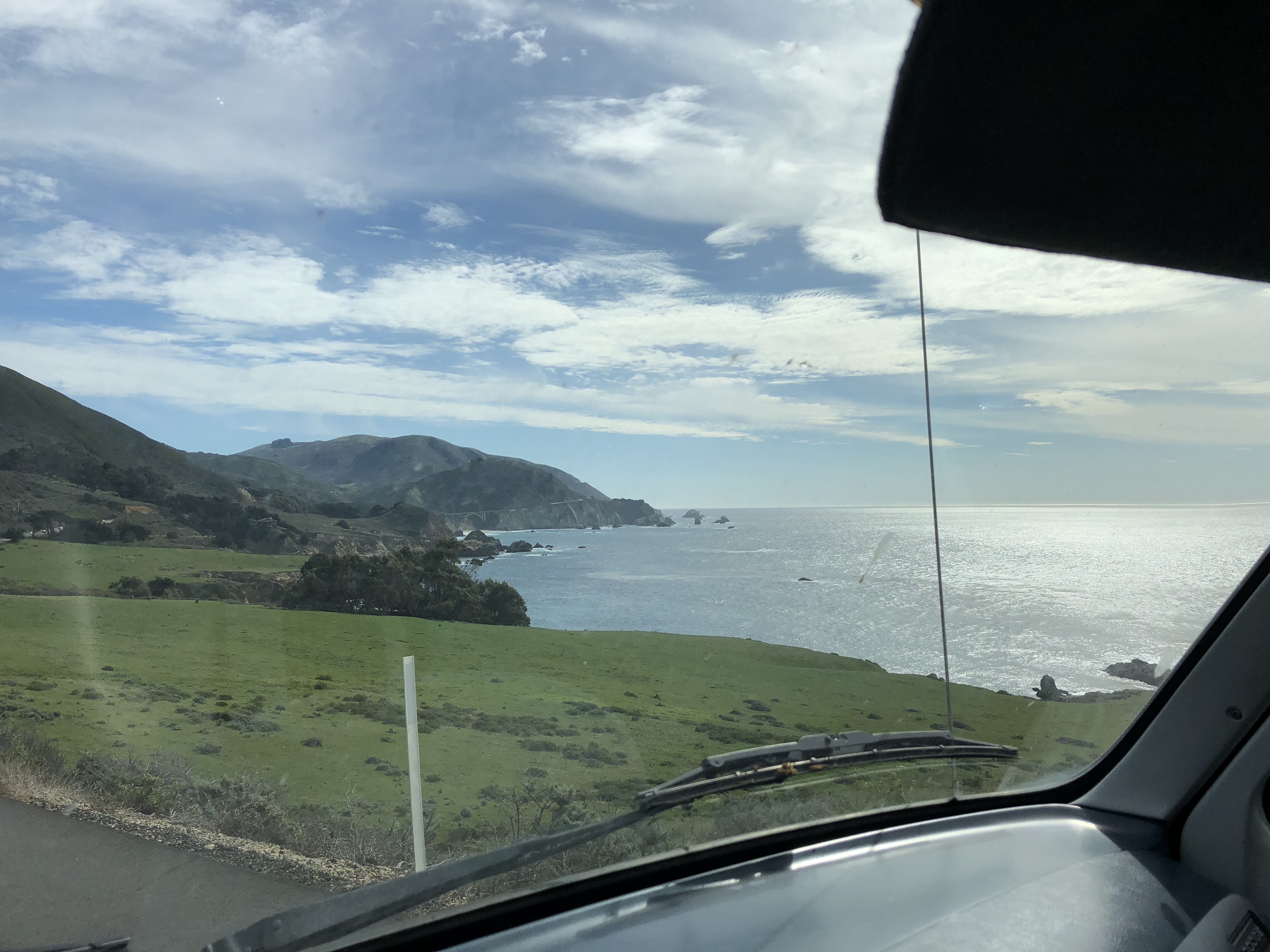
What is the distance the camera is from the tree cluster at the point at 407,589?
3.16m

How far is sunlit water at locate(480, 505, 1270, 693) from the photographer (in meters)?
3.27

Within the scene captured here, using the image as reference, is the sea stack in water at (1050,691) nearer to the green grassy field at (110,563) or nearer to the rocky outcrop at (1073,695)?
the rocky outcrop at (1073,695)

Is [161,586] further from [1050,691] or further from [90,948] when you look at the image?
[1050,691]

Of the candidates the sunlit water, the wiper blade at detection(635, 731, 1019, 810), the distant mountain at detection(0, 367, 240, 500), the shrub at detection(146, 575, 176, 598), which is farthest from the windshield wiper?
the distant mountain at detection(0, 367, 240, 500)

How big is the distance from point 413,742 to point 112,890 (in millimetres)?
1109

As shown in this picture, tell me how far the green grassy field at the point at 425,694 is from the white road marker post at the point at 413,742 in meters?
0.05

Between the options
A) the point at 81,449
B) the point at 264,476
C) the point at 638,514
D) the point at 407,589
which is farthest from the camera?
the point at 638,514

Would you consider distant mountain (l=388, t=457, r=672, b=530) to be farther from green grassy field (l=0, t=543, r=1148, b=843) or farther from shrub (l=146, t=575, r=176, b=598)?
shrub (l=146, t=575, r=176, b=598)

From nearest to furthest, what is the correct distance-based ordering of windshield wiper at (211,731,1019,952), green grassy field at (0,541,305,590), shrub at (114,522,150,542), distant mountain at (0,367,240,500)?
windshield wiper at (211,731,1019,952) < distant mountain at (0,367,240,500) < green grassy field at (0,541,305,590) < shrub at (114,522,150,542)

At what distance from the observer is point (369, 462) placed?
3.14 m

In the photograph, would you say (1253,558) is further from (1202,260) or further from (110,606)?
(110,606)

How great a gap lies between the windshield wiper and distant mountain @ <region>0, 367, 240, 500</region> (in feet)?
5.08

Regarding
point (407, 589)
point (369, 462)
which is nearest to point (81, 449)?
point (369, 462)

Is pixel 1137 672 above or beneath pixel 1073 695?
above
